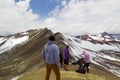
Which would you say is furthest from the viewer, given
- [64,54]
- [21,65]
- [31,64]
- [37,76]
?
[21,65]

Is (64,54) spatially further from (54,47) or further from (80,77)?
(54,47)

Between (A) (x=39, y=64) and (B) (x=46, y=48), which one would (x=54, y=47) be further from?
(A) (x=39, y=64)

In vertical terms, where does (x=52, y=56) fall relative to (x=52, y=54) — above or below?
below

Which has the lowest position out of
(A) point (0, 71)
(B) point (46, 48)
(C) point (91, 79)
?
(A) point (0, 71)

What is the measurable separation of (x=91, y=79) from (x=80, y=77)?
3.79ft

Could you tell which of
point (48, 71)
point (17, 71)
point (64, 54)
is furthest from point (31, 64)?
point (48, 71)

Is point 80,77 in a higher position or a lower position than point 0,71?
higher

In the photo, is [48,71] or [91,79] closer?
[48,71]

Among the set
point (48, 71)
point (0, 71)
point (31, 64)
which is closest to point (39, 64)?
point (31, 64)

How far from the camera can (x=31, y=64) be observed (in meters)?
172

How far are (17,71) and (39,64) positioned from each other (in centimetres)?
2395

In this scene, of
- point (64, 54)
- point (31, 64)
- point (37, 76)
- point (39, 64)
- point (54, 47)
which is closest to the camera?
point (54, 47)

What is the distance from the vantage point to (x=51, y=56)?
21172 mm

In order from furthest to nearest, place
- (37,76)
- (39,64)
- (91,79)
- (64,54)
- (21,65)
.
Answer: (21,65)
(39,64)
(64,54)
(37,76)
(91,79)
